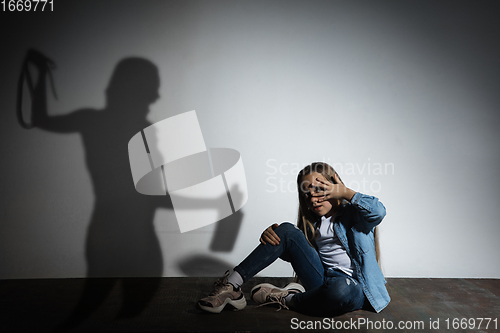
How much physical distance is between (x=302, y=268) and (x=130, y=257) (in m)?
1.16

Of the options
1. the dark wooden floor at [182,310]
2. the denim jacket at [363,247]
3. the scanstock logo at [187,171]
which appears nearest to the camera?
the dark wooden floor at [182,310]

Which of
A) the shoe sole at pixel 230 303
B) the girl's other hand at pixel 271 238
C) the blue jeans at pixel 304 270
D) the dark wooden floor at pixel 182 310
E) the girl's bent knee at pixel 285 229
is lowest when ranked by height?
the dark wooden floor at pixel 182 310

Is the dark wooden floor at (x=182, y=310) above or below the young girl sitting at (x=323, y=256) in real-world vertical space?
below

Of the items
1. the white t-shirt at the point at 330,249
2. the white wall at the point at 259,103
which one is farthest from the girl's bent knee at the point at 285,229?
the white wall at the point at 259,103

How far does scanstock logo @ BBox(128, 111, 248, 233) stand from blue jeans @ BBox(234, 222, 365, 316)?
64 centimetres

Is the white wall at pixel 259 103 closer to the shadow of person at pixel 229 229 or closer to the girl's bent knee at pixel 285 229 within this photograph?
the shadow of person at pixel 229 229

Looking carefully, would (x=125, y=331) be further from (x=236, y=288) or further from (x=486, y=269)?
(x=486, y=269)

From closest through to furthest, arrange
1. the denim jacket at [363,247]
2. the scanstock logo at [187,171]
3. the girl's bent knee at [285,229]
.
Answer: the denim jacket at [363,247]
the girl's bent knee at [285,229]
the scanstock logo at [187,171]

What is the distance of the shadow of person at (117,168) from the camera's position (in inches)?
91.4

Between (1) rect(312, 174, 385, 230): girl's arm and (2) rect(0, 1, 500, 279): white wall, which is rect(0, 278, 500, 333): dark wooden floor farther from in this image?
(1) rect(312, 174, 385, 230): girl's arm

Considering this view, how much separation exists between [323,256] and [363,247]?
209 millimetres

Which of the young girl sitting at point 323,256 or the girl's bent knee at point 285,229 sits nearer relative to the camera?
the young girl sitting at point 323,256

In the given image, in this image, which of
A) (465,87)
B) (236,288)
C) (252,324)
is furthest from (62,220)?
(465,87)

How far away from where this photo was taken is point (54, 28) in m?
2.33
